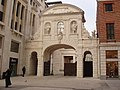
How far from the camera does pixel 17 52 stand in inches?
1192

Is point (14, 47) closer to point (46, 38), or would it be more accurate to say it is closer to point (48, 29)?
point (46, 38)

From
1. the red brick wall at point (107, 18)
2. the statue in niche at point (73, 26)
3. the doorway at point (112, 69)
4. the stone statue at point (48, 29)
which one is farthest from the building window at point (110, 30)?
the stone statue at point (48, 29)

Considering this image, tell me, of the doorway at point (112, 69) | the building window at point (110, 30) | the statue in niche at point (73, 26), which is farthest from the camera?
the statue in niche at point (73, 26)

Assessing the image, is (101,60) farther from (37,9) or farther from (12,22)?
(37,9)

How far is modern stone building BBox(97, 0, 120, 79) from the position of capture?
82.7 feet

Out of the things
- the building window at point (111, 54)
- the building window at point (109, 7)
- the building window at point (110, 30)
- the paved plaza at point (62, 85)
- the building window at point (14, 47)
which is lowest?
the paved plaza at point (62, 85)

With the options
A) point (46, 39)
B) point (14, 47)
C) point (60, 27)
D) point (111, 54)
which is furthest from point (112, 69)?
point (14, 47)

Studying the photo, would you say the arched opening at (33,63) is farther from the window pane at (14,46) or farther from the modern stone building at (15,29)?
the window pane at (14,46)

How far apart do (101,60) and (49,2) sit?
109 ft

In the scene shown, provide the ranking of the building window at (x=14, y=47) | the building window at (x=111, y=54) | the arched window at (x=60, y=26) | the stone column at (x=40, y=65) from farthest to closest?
the arched window at (x=60, y=26)
the stone column at (x=40, y=65)
the building window at (x=14, y=47)
the building window at (x=111, y=54)

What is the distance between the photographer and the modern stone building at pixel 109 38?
25.2 meters

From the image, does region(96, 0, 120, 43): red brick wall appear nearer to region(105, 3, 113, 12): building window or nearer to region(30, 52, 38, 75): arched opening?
region(105, 3, 113, 12): building window

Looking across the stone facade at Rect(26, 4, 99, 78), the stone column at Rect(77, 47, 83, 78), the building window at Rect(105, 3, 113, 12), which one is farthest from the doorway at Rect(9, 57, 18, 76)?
the building window at Rect(105, 3, 113, 12)

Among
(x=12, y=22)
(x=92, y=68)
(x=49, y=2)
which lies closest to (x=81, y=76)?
(x=92, y=68)
